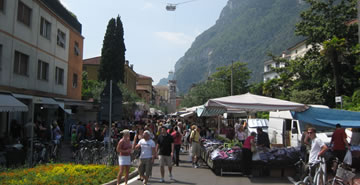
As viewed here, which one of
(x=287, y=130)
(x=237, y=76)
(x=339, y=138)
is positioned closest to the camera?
(x=339, y=138)

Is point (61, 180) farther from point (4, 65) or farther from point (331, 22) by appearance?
point (331, 22)

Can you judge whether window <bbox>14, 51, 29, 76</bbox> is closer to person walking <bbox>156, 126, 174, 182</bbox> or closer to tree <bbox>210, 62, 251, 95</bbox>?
person walking <bbox>156, 126, 174, 182</bbox>

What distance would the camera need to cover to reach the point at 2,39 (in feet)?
53.3

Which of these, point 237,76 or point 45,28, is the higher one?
point 237,76

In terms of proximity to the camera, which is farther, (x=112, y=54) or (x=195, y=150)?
(x=112, y=54)

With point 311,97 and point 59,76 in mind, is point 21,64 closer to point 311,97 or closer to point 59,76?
point 59,76

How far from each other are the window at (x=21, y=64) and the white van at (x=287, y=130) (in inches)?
614

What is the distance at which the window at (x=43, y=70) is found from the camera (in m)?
21.0

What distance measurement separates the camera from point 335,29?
32938 millimetres

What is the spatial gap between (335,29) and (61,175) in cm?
3184

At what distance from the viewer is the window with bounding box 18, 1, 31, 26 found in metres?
18.3

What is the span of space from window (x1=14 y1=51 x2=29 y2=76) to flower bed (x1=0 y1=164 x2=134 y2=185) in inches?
370

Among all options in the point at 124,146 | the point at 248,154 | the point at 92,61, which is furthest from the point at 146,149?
the point at 92,61

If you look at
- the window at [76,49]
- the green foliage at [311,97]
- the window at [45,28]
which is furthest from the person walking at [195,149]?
the green foliage at [311,97]
